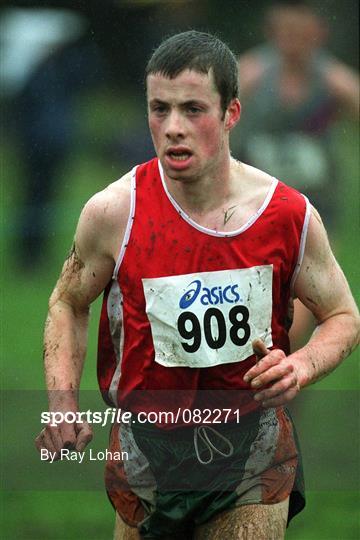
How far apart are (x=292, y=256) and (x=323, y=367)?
0.34 meters

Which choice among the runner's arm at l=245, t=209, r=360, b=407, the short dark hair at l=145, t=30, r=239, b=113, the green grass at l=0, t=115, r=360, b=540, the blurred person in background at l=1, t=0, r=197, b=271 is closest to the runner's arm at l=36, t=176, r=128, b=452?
the short dark hair at l=145, t=30, r=239, b=113

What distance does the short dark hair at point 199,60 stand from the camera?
4.15m

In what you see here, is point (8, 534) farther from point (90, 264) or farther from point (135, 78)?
point (135, 78)

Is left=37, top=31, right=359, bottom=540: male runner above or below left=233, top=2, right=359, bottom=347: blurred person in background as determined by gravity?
below

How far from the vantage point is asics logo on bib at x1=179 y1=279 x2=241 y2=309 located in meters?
4.21

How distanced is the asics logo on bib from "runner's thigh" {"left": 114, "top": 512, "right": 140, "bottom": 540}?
712mm

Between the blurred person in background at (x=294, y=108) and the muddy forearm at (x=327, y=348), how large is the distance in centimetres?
327

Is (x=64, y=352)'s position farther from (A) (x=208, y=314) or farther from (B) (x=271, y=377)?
(B) (x=271, y=377)

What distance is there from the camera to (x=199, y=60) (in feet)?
13.7

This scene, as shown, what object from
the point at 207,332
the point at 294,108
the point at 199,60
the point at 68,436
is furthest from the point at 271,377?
the point at 294,108

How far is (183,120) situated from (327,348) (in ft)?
2.63

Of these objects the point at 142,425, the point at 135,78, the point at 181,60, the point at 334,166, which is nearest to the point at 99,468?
the point at 334,166

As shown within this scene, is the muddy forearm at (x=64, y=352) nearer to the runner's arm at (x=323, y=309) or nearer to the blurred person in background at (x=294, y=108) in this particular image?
the runner's arm at (x=323, y=309)

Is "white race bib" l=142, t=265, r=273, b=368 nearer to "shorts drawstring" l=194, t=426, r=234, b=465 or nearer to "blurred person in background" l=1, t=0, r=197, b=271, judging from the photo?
"shorts drawstring" l=194, t=426, r=234, b=465
